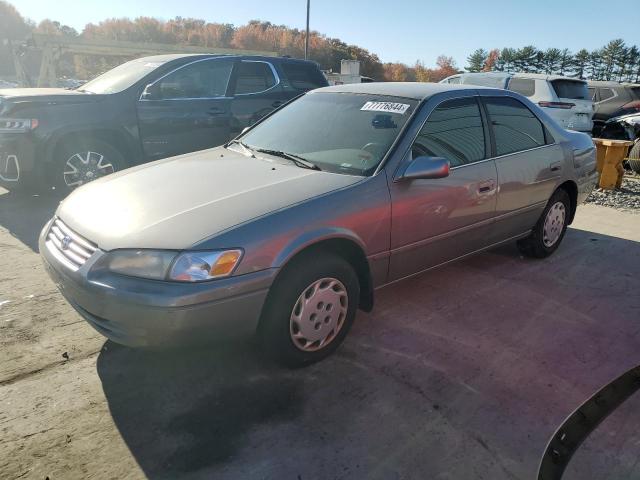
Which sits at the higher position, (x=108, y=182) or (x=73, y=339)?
(x=108, y=182)

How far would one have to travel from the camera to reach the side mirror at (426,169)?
2.96 metres

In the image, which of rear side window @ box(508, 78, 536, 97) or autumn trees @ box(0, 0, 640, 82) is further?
autumn trees @ box(0, 0, 640, 82)

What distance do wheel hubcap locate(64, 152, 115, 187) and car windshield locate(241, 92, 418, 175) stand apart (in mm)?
2613

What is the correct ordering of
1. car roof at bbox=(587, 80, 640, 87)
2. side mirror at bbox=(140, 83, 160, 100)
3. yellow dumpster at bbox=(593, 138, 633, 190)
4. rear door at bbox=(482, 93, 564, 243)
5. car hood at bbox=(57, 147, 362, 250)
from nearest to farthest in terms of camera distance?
car hood at bbox=(57, 147, 362, 250)
rear door at bbox=(482, 93, 564, 243)
side mirror at bbox=(140, 83, 160, 100)
yellow dumpster at bbox=(593, 138, 633, 190)
car roof at bbox=(587, 80, 640, 87)

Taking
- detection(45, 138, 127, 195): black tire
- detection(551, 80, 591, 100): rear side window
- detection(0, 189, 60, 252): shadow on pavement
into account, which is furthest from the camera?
detection(551, 80, 591, 100): rear side window

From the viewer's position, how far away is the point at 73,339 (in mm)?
3004

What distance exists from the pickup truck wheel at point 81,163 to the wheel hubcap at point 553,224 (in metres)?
4.73

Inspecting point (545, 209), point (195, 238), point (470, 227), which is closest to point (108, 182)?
point (195, 238)

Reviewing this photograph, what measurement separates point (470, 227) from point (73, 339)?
283 centimetres

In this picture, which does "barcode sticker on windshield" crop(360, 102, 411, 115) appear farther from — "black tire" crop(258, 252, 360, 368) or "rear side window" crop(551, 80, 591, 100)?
"rear side window" crop(551, 80, 591, 100)

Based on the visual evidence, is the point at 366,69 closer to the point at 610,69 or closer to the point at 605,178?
the point at 610,69

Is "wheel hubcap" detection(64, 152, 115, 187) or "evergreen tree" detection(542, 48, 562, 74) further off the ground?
"evergreen tree" detection(542, 48, 562, 74)

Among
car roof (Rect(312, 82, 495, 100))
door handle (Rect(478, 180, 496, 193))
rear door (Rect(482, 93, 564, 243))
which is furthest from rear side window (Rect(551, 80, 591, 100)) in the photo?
door handle (Rect(478, 180, 496, 193))

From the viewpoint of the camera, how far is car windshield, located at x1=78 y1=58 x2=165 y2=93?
5.95m
